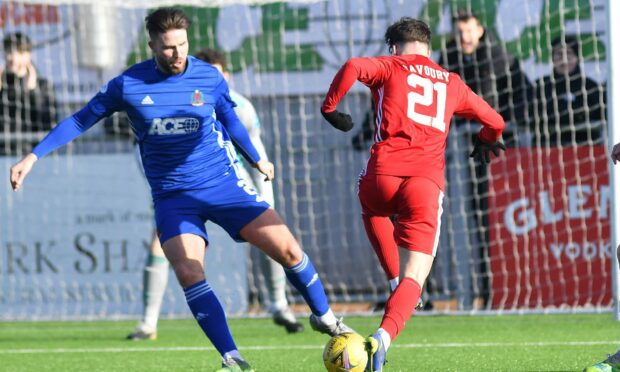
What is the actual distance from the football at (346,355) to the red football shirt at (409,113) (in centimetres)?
102

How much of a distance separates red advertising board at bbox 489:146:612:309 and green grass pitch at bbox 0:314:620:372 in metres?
0.50

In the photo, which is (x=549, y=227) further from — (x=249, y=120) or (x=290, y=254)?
(x=290, y=254)

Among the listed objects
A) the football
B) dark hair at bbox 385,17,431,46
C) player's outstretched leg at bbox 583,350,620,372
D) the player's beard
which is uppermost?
dark hair at bbox 385,17,431,46

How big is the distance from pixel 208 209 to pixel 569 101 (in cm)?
537

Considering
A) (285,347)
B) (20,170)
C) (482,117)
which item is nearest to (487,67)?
(285,347)

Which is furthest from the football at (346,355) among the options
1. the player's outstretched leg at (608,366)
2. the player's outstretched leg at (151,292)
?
the player's outstretched leg at (151,292)

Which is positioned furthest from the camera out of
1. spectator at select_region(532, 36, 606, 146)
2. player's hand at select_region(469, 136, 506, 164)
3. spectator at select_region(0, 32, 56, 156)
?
spectator at select_region(0, 32, 56, 156)

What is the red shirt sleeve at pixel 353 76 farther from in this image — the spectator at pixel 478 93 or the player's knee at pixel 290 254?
the spectator at pixel 478 93

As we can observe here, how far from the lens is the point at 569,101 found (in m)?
10.6

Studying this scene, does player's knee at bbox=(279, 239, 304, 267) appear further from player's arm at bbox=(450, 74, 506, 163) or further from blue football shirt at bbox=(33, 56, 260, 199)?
player's arm at bbox=(450, 74, 506, 163)

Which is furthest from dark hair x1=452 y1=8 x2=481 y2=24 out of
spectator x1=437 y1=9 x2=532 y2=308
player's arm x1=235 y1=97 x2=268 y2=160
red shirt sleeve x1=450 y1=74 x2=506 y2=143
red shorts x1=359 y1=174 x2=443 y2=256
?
red shorts x1=359 y1=174 x2=443 y2=256

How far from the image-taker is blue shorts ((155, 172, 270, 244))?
5926 mm

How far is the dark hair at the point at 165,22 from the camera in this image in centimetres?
577

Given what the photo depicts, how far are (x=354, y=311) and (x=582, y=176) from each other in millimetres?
2392
